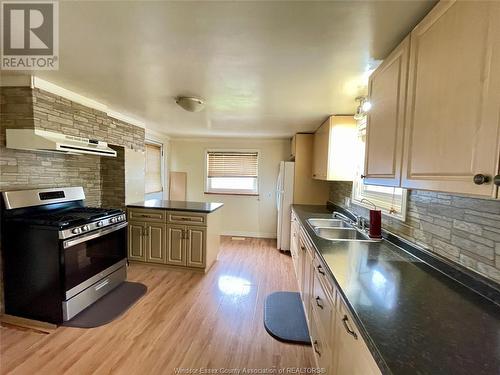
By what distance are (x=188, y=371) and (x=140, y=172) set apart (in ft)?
9.51

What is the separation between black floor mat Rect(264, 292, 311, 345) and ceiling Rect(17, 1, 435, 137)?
215cm

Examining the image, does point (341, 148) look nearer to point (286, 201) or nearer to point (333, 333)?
point (286, 201)

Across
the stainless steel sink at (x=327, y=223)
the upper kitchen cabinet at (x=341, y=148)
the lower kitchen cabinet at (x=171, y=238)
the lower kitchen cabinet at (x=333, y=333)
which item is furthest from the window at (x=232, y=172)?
the lower kitchen cabinet at (x=333, y=333)

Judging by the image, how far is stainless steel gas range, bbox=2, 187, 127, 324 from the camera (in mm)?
2100

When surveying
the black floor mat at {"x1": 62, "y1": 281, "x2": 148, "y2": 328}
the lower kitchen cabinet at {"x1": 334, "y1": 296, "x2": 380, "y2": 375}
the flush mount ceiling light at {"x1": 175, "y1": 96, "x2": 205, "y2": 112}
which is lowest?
the black floor mat at {"x1": 62, "y1": 281, "x2": 148, "y2": 328}

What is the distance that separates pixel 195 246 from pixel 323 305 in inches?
85.7

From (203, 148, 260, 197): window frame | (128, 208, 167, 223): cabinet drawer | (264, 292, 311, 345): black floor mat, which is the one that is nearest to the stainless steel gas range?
(128, 208, 167, 223): cabinet drawer

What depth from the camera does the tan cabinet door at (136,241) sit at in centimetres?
346

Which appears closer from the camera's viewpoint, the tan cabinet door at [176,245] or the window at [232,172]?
the tan cabinet door at [176,245]

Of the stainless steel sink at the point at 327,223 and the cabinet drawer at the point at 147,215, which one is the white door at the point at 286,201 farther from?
the cabinet drawer at the point at 147,215

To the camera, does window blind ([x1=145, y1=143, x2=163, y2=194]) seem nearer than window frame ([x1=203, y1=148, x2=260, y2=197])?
Yes

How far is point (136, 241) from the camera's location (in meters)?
3.50

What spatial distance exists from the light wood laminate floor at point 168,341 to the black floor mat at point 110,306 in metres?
0.08

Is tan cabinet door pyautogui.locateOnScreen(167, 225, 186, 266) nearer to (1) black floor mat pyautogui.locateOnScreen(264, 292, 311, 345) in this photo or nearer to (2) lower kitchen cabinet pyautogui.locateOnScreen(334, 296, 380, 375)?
(1) black floor mat pyautogui.locateOnScreen(264, 292, 311, 345)
